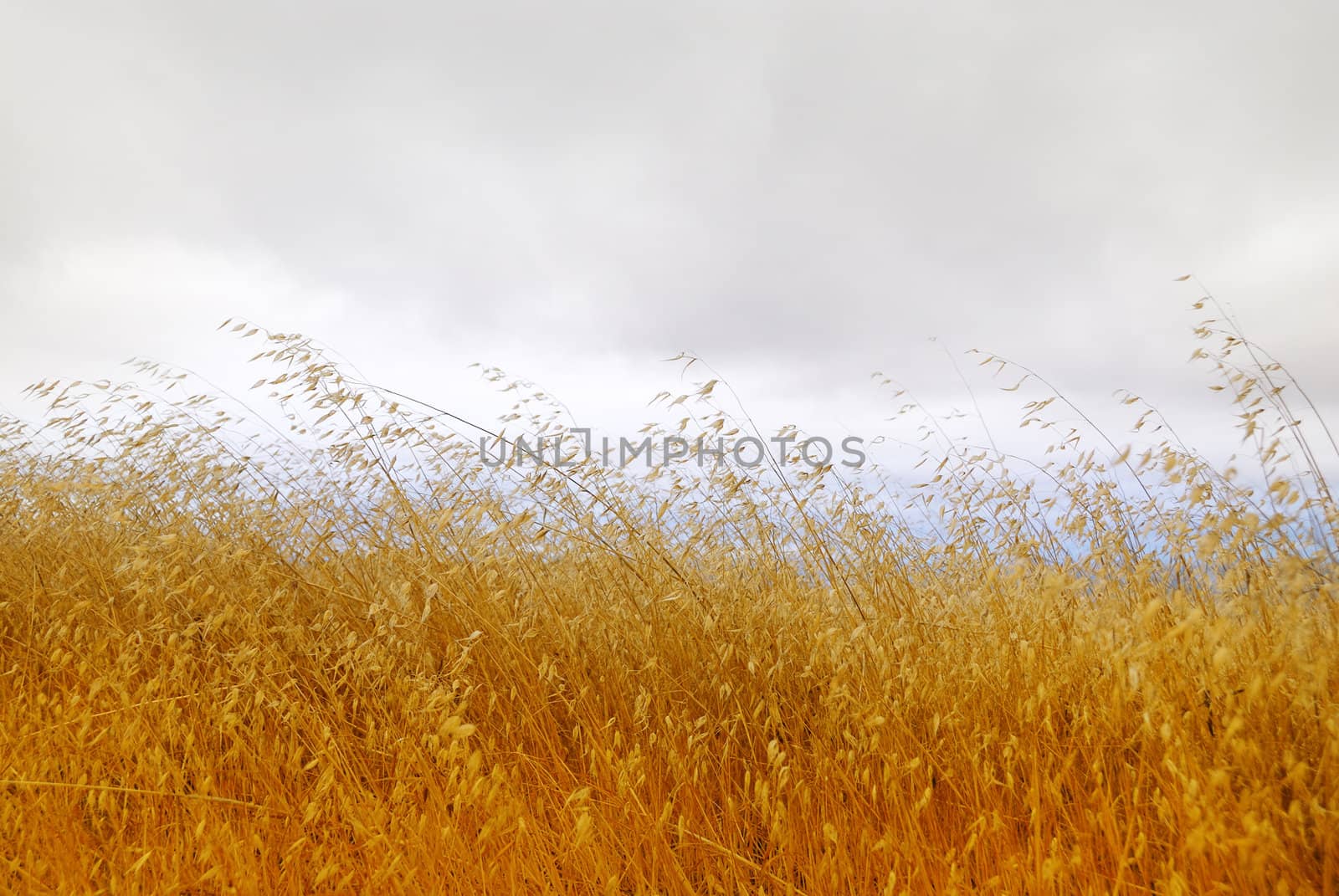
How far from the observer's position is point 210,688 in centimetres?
234

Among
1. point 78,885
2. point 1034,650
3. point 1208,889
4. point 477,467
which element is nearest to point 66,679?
point 78,885

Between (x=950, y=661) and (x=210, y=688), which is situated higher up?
(x=950, y=661)

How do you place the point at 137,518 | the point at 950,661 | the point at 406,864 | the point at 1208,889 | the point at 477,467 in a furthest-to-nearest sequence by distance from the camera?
the point at 137,518
the point at 477,467
the point at 950,661
the point at 406,864
the point at 1208,889

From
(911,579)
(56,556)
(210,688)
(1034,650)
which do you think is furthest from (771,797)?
(56,556)

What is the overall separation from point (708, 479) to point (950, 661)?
3.48 ft

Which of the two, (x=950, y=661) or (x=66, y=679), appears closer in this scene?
(x=950, y=661)

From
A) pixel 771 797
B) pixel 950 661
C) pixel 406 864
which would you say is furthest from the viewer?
pixel 950 661

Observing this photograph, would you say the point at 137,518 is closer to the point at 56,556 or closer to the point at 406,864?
the point at 56,556

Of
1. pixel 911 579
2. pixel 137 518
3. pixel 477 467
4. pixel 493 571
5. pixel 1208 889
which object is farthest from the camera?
pixel 137 518

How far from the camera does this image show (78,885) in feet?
A: 5.49

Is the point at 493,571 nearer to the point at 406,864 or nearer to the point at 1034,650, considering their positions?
the point at 406,864

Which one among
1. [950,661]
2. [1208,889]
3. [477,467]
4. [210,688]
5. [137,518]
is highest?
[477,467]

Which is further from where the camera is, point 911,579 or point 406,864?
point 911,579

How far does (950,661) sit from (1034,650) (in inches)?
8.2
